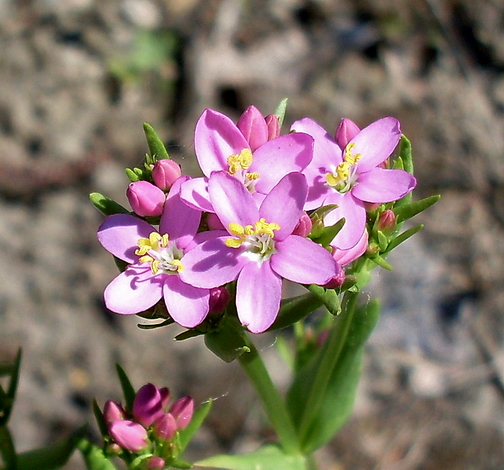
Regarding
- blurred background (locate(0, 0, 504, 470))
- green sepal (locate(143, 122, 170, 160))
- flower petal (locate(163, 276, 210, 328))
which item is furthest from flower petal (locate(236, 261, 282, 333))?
blurred background (locate(0, 0, 504, 470))

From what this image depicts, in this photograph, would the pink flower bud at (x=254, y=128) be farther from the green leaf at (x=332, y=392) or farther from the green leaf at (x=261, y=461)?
the green leaf at (x=261, y=461)

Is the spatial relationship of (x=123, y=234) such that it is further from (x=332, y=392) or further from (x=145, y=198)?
(x=332, y=392)

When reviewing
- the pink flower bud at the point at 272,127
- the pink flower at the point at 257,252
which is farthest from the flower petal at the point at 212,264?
the pink flower bud at the point at 272,127

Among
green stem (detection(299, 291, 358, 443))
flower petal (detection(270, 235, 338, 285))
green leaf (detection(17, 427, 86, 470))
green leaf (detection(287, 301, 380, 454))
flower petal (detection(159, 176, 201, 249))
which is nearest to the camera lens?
flower petal (detection(270, 235, 338, 285))

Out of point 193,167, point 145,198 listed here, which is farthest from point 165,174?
point 193,167

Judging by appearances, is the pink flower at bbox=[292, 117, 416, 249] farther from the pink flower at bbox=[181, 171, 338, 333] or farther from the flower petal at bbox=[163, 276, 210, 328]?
the flower petal at bbox=[163, 276, 210, 328]

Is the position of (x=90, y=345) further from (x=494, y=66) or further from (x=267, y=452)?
(x=494, y=66)
